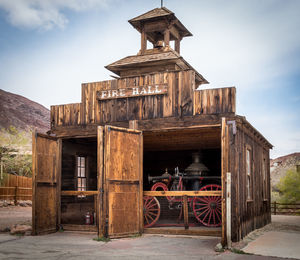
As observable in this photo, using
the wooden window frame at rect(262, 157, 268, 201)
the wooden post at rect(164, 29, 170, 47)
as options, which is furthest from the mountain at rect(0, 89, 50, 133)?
the wooden window frame at rect(262, 157, 268, 201)


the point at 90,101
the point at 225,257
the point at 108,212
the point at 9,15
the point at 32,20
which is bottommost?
the point at 225,257

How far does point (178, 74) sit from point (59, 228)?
5.72 metres

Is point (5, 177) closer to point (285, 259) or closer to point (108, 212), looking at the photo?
point (108, 212)

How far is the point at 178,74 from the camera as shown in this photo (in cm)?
1152

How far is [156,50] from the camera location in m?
15.5

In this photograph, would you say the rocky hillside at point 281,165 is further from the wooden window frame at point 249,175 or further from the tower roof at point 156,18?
the wooden window frame at point 249,175

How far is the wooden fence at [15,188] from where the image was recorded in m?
26.4

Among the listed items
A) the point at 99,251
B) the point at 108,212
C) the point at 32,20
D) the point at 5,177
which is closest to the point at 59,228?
the point at 108,212

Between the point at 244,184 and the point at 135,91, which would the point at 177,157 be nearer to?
the point at 135,91

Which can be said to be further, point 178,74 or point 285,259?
point 178,74

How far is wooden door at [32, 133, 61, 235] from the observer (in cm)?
1135

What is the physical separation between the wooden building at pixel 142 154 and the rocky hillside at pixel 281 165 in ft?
130

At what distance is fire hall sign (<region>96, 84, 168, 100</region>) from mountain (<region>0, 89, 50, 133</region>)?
62.4m

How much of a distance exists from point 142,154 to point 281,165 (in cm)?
4955
